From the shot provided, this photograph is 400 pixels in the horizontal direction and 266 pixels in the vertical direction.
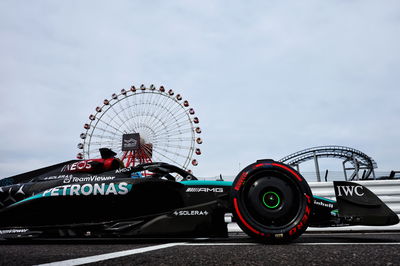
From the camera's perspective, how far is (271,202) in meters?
2.58

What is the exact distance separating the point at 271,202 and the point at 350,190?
1028 mm

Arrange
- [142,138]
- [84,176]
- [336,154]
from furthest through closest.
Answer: [336,154] → [142,138] → [84,176]

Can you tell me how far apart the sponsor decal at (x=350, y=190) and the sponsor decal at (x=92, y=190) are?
232cm

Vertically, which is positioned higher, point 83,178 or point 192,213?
point 83,178

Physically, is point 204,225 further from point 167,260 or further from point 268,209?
point 167,260

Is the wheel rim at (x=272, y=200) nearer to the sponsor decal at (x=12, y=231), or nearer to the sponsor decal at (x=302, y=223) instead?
the sponsor decal at (x=302, y=223)

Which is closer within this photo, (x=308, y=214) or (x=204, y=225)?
(x=308, y=214)

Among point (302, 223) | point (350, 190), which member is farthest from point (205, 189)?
point (350, 190)

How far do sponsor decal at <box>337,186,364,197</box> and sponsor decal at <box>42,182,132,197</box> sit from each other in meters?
2.32

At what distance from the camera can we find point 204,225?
2.90 metres

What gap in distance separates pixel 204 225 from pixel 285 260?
1.53 m

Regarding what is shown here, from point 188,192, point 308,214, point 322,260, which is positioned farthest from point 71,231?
point 322,260

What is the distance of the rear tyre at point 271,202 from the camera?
245cm

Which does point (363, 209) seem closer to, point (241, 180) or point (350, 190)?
point (350, 190)
